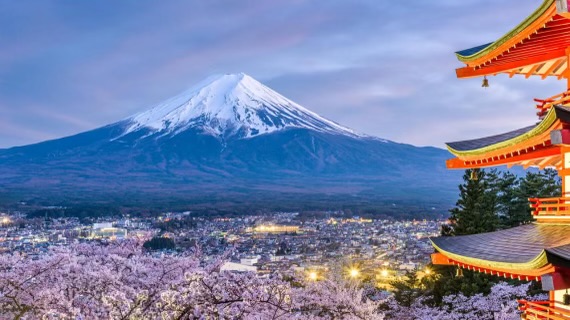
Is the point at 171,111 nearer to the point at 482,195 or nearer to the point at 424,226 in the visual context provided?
the point at 424,226

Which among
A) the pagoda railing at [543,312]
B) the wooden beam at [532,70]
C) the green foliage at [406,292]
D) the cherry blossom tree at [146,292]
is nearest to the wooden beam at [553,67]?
the wooden beam at [532,70]

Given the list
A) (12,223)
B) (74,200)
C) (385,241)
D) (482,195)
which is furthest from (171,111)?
(482,195)

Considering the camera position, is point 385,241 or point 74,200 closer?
point 385,241

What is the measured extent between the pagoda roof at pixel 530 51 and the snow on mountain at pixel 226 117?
16604 cm

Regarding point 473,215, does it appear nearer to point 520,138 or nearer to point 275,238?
point 520,138

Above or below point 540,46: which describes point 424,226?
below

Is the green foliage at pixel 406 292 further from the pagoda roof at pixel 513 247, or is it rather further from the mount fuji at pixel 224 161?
the mount fuji at pixel 224 161

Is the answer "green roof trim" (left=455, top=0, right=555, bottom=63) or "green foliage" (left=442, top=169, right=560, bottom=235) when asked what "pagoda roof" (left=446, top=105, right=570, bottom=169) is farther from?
"green foliage" (left=442, top=169, right=560, bottom=235)

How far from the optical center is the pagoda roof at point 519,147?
6.86 meters

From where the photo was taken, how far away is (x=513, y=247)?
8227mm

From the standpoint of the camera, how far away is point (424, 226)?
246 ft

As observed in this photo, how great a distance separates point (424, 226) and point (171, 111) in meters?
132

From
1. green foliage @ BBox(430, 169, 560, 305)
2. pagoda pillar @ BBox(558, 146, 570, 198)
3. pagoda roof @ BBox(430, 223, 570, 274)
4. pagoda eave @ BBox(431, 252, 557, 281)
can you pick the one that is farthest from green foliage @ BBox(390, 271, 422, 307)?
pagoda pillar @ BBox(558, 146, 570, 198)

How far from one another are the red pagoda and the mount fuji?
100 meters
